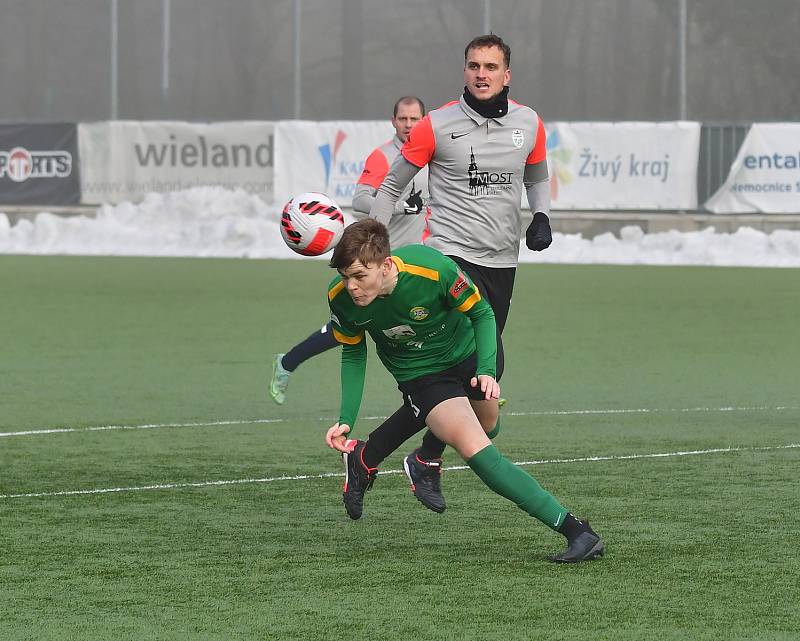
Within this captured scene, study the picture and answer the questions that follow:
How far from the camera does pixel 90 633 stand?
5883 millimetres

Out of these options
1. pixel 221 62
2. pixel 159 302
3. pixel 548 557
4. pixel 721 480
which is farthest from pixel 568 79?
pixel 548 557

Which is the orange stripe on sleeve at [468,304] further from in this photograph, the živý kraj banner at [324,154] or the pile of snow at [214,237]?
the živý kraj banner at [324,154]

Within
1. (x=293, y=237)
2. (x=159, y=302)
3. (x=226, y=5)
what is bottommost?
(x=159, y=302)

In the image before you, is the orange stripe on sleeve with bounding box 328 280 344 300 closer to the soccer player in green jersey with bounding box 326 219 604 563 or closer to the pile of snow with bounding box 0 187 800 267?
the soccer player in green jersey with bounding box 326 219 604 563

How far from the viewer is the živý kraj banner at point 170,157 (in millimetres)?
31203

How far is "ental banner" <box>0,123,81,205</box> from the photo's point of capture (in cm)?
3247

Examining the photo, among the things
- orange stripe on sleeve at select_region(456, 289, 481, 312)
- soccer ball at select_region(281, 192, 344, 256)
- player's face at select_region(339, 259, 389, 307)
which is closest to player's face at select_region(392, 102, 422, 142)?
soccer ball at select_region(281, 192, 344, 256)

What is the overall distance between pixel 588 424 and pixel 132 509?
13.1ft

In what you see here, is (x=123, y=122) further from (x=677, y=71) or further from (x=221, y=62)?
(x=677, y=71)

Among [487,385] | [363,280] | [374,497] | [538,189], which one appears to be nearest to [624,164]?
[538,189]

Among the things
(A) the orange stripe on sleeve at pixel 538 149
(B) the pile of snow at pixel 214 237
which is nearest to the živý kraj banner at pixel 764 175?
(B) the pile of snow at pixel 214 237

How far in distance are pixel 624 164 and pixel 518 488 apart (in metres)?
22.3

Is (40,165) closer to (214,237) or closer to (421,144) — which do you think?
(214,237)

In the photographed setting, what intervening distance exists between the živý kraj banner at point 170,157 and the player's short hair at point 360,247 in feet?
79.7
